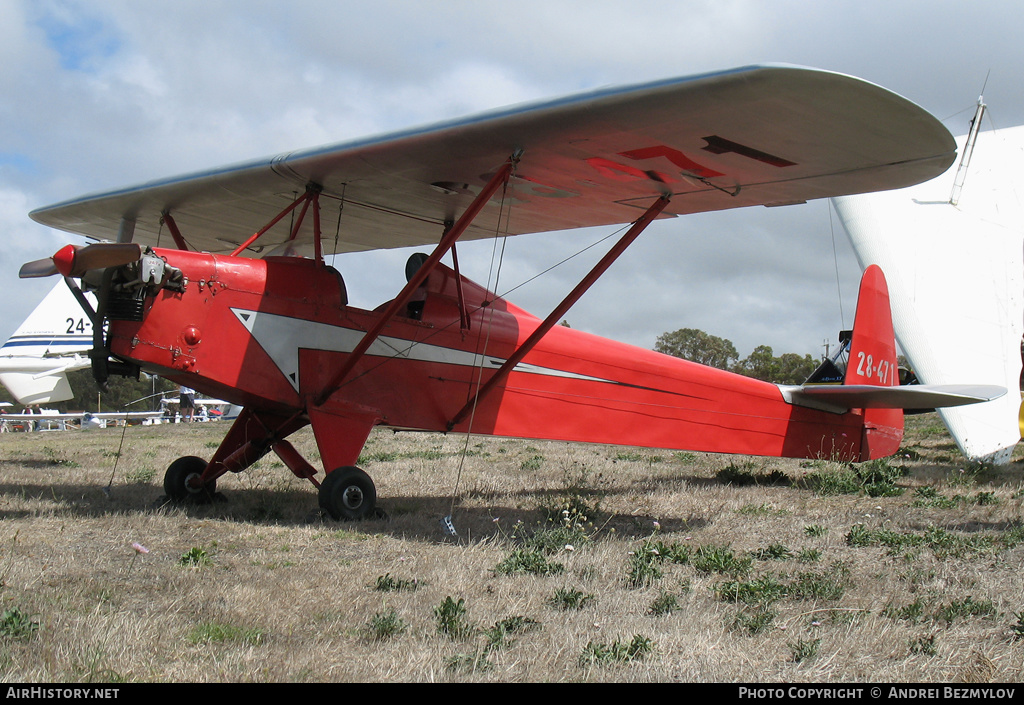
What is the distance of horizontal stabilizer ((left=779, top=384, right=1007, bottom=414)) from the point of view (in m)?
7.61

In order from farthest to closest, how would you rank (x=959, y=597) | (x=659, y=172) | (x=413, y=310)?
(x=413, y=310) → (x=659, y=172) → (x=959, y=597)

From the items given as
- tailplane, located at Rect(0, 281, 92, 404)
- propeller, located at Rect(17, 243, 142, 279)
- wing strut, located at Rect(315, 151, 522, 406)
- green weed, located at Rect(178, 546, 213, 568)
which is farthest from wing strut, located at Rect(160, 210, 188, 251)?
tailplane, located at Rect(0, 281, 92, 404)

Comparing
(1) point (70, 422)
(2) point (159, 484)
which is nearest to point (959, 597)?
(2) point (159, 484)

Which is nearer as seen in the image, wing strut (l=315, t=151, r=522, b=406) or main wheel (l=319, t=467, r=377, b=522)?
wing strut (l=315, t=151, r=522, b=406)

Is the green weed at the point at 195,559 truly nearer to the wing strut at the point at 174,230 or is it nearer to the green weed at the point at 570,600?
the green weed at the point at 570,600

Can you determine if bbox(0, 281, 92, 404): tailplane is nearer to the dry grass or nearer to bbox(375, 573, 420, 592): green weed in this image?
the dry grass

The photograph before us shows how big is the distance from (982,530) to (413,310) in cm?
507

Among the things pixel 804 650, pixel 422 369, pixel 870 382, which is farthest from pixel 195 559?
pixel 870 382

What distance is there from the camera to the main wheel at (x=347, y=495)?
238 inches

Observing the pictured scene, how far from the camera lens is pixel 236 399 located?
6.52 metres

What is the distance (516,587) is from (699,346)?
6675 centimetres

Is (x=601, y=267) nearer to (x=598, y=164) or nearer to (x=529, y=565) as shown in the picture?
(x=598, y=164)

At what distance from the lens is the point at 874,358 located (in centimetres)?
1008
